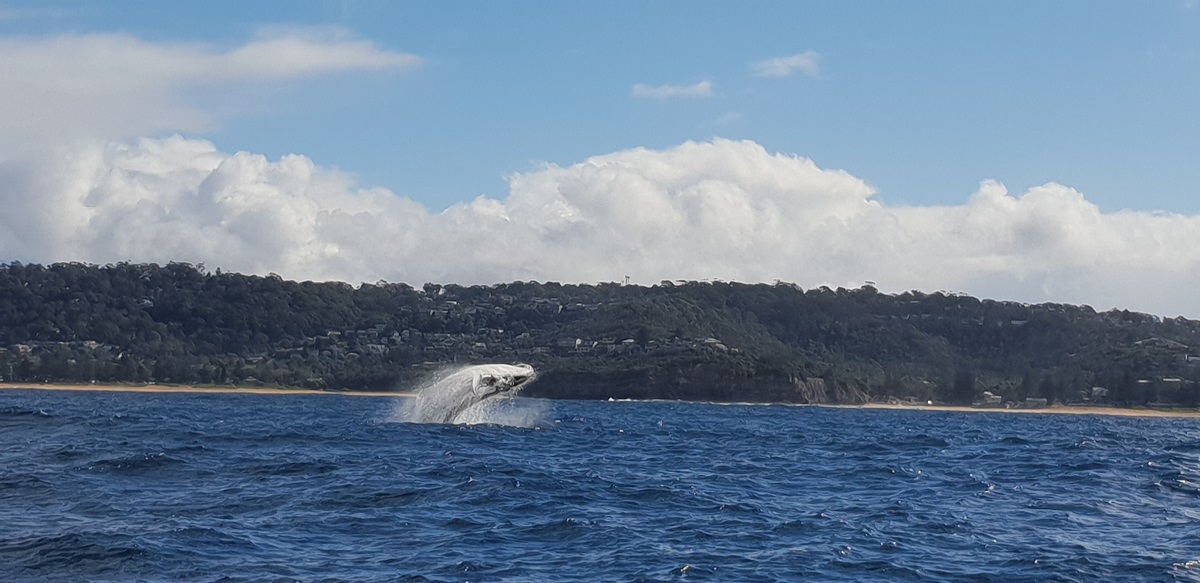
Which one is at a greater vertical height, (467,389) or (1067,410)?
(467,389)

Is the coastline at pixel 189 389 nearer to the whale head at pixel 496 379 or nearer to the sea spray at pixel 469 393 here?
the sea spray at pixel 469 393

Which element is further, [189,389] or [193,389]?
[189,389]

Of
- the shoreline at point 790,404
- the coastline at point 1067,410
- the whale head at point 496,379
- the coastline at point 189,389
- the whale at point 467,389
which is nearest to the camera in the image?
the whale head at point 496,379

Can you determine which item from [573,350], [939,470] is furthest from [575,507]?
[573,350]

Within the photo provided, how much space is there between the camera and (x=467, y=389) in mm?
63188

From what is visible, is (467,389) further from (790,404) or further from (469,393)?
(790,404)

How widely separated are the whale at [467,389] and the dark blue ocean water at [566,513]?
10.2 metres

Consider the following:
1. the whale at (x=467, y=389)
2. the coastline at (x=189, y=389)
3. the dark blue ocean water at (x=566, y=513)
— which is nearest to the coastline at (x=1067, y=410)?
the coastline at (x=189, y=389)

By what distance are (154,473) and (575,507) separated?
552 inches

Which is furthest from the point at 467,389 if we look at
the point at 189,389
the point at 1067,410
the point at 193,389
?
the point at 1067,410

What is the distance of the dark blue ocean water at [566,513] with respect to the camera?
24.1 metres

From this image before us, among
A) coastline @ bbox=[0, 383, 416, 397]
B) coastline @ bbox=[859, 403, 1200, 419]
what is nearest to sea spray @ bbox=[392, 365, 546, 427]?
coastline @ bbox=[0, 383, 416, 397]

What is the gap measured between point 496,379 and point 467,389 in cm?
221

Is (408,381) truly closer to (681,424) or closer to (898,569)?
(681,424)
